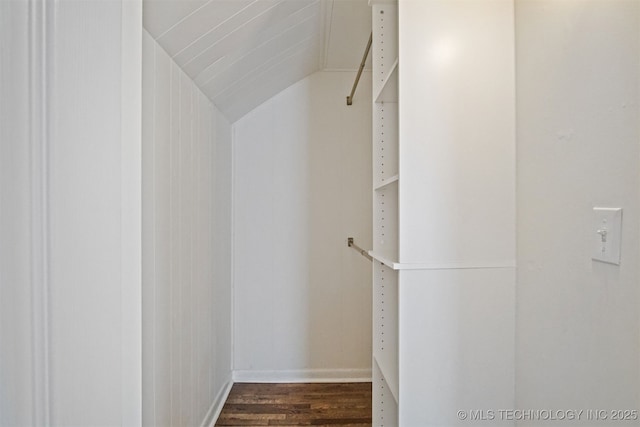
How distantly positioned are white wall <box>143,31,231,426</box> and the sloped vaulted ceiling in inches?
3.6

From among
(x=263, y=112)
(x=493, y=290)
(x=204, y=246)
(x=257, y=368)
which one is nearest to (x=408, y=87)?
(x=493, y=290)

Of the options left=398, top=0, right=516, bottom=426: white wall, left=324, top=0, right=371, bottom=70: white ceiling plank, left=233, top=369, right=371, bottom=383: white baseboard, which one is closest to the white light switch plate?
left=398, top=0, right=516, bottom=426: white wall

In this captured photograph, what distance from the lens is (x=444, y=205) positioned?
1202 mm

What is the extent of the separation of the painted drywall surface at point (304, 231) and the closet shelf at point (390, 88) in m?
1.20

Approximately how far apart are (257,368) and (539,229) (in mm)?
2304

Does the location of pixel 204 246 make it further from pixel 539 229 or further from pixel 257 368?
pixel 539 229

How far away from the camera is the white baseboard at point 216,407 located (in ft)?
6.88

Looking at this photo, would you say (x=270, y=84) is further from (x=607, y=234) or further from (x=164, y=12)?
(x=607, y=234)

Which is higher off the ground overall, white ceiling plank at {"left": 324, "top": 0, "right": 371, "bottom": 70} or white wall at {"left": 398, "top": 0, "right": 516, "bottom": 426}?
white ceiling plank at {"left": 324, "top": 0, "right": 371, "bottom": 70}

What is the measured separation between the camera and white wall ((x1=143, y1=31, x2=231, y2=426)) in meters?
1.36

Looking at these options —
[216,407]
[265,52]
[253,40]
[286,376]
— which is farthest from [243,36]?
[286,376]

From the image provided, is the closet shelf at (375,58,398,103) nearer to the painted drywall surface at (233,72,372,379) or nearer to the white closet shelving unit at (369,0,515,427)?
the white closet shelving unit at (369,0,515,427)

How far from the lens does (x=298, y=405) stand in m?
2.40

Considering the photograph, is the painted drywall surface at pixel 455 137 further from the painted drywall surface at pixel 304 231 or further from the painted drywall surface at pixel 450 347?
the painted drywall surface at pixel 304 231
